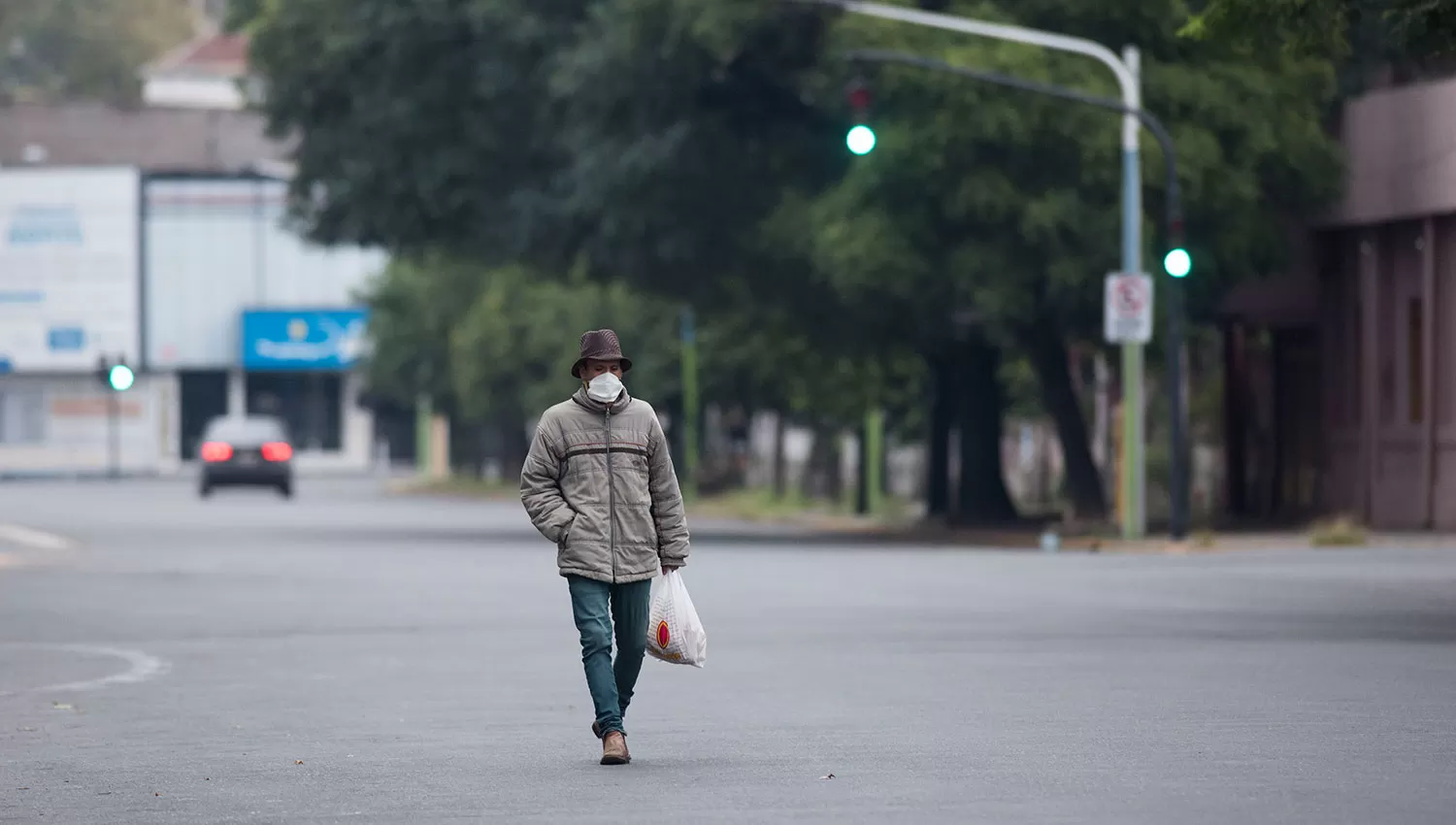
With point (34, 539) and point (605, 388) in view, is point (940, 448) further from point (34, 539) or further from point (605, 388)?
point (605, 388)

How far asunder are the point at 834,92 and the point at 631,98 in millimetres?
2652

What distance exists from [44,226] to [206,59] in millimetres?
30994

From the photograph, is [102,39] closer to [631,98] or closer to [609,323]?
[609,323]

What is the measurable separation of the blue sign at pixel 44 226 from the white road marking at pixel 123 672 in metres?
76.1

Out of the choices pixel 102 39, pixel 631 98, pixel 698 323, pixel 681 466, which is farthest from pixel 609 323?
pixel 102 39

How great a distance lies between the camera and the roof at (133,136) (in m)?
102

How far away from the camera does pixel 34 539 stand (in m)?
37.7

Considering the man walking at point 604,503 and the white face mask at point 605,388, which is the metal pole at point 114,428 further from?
the white face mask at point 605,388

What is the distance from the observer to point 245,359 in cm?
9662

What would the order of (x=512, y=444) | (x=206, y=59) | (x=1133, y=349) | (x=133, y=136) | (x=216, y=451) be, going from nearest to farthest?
1. (x=1133, y=349)
2. (x=216, y=451)
3. (x=512, y=444)
4. (x=133, y=136)
5. (x=206, y=59)

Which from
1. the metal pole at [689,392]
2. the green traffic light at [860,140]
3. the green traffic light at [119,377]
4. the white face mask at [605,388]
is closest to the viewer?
the white face mask at [605,388]

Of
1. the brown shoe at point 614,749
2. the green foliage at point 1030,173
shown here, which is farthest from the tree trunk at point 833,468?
the brown shoe at point 614,749

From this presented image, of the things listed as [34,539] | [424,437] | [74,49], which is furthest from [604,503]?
[74,49]

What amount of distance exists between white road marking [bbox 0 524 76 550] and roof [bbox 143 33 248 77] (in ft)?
268
